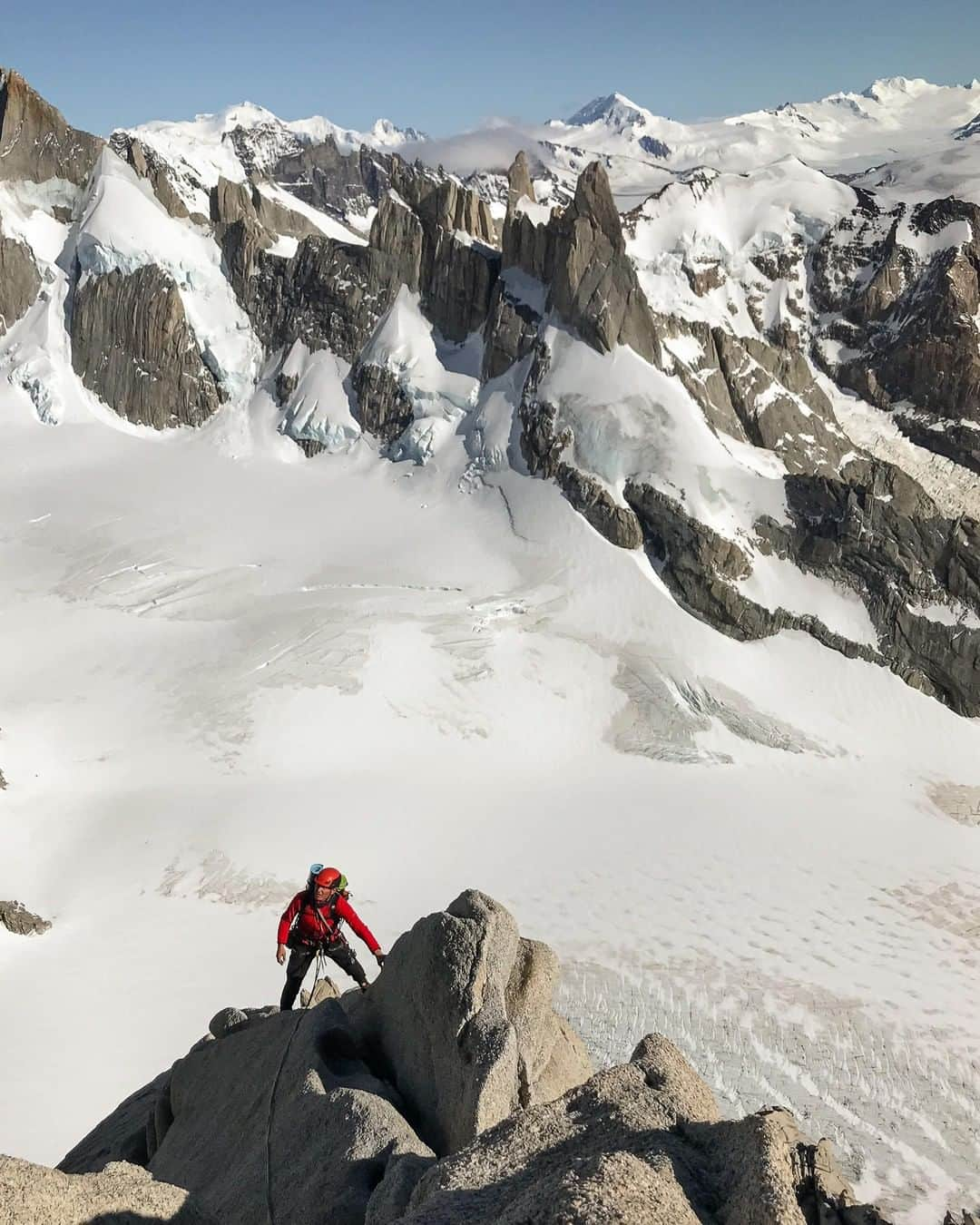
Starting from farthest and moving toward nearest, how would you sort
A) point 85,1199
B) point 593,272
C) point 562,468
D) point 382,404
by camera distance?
point 382,404
point 593,272
point 562,468
point 85,1199

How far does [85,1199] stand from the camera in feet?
25.4

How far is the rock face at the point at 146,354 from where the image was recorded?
6638 cm

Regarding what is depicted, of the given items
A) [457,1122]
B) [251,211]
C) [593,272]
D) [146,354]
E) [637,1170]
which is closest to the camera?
[637,1170]

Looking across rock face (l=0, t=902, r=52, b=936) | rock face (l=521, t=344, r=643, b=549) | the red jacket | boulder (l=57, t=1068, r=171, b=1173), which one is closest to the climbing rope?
the red jacket

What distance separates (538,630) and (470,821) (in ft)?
49.2

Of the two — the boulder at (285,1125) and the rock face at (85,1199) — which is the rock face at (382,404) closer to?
the boulder at (285,1125)

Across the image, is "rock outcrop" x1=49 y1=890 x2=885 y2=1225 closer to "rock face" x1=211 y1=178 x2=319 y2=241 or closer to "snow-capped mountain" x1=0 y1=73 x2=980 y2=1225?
"snow-capped mountain" x1=0 y1=73 x2=980 y2=1225

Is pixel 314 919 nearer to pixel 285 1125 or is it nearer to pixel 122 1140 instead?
pixel 285 1125

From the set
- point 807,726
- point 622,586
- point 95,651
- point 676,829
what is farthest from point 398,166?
point 676,829

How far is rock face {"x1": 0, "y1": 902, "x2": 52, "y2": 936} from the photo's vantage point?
83.5 ft

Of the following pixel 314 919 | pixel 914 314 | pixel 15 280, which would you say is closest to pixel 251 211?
pixel 15 280

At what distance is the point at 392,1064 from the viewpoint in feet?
34.6

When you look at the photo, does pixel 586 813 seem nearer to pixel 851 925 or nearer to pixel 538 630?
pixel 851 925

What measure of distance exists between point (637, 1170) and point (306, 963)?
26.1ft
